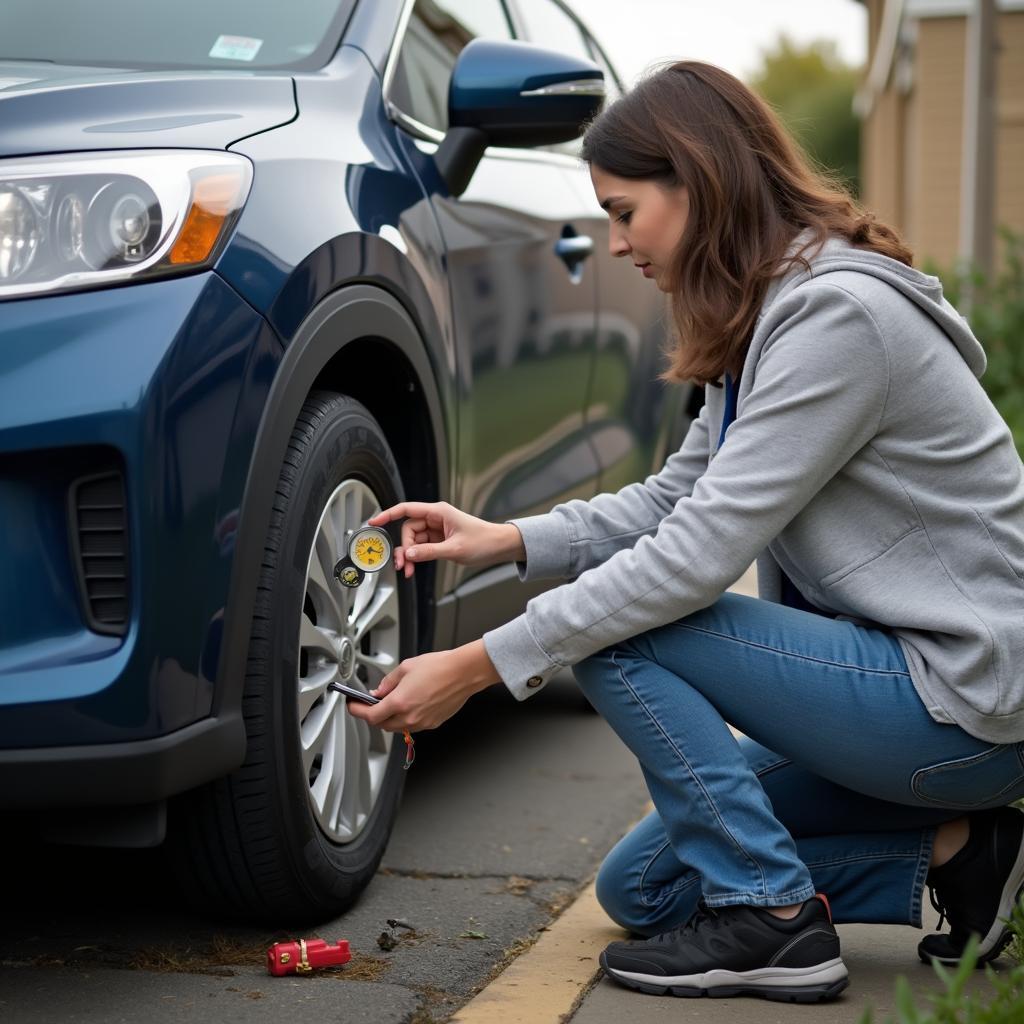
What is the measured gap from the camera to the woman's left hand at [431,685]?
7.70 feet

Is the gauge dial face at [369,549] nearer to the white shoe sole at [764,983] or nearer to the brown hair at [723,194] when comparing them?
the brown hair at [723,194]

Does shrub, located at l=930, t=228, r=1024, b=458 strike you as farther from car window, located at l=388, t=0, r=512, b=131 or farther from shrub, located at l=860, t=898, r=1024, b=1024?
shrub, located at l=860, t=898, r=1024, b=1024

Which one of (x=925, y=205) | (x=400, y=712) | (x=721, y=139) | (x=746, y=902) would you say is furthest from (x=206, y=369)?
(x=925, y=205)

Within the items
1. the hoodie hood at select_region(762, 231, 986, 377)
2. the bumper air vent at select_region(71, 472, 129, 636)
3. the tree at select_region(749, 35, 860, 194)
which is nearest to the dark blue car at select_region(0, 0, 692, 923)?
the bumper air vent at select_region(71, 472, 129, 636)

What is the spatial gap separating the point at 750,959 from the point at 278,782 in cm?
71

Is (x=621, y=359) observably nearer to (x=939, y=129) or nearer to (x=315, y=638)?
(x=315, y=638)

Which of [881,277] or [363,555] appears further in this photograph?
[363,555]

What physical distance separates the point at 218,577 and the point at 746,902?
86cm

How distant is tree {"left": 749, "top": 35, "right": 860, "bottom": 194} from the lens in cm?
5008

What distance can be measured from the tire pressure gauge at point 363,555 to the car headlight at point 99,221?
20.4 inches

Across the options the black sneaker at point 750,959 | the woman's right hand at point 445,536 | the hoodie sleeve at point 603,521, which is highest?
the woman's right hand at point 445,536

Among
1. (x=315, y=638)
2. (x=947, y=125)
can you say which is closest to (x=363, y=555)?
(x=315, y=638)

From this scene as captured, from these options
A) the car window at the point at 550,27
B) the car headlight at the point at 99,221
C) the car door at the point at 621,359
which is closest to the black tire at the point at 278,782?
the car headlight at the point at 99,221

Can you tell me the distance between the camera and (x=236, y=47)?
2.96 metres
